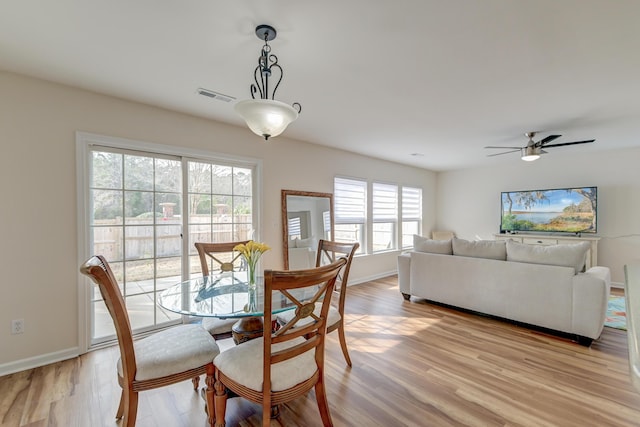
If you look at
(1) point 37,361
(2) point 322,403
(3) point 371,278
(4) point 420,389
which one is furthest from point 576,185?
(1) point 37,361

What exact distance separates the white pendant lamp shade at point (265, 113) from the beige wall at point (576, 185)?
549 centimetres

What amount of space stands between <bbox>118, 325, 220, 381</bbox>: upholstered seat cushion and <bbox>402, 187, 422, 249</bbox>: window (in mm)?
5322

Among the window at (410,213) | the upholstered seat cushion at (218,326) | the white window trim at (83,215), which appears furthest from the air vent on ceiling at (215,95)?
the window at (410,213)

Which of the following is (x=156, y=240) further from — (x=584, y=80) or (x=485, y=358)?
(x=584, y=80)

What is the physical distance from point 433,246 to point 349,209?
5.55ft

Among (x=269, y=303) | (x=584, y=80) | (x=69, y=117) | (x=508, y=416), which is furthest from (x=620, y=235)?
(x=69, y=117)

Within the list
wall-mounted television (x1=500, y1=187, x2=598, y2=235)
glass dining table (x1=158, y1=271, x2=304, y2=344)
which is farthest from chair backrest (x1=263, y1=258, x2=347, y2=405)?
wall-mounted television (x1=500, y1=187, x2=598, y2=235)

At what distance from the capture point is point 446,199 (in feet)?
23.7

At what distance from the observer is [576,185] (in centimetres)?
536

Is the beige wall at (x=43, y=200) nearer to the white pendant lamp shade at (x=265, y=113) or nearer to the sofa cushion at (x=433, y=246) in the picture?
the white pendant lamp shade at (x=265, y=113)

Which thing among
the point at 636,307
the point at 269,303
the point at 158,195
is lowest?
the point at 269,303

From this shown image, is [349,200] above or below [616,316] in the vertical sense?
above

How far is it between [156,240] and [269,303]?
2296 mm

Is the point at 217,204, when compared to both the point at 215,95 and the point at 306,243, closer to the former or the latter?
the point at 215,95
